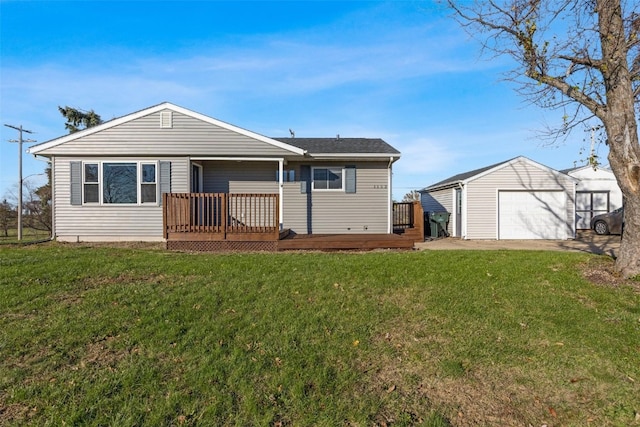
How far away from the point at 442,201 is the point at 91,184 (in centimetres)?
1402

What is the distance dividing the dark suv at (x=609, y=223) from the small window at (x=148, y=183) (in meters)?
17.8

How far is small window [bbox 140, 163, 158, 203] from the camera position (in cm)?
1158

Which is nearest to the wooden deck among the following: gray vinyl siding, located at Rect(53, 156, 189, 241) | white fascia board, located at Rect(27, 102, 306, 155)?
gray vinyl siding, located at Rect(53, 156, 189, 241)

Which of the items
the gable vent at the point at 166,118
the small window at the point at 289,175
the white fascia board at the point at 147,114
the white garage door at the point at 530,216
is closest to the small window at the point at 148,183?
the gable vent at the point at 166,118

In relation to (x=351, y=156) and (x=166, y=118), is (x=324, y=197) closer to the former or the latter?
(x=351, y=156)

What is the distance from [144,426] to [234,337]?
4.59 feet

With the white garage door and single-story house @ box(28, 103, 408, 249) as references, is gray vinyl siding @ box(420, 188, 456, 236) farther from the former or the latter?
single-story house @ box(28, 103, 408, 249)

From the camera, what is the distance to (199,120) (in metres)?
Answer: 11.5

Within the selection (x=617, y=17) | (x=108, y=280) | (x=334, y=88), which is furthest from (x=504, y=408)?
(x=334, y=88)

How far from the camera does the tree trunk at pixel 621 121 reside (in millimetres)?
6156

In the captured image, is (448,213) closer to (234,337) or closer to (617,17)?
(617,17)

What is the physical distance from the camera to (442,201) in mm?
17875

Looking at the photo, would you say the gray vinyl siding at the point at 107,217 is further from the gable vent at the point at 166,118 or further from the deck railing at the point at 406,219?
the deck railing at the point at 406,219

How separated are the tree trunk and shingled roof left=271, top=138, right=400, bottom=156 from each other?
21.2ft
